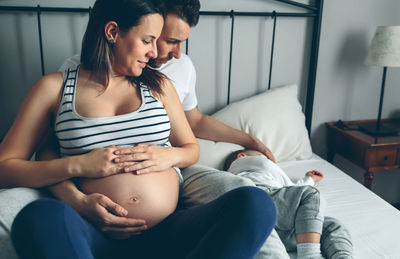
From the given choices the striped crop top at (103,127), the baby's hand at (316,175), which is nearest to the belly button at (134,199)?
the striped crop top at (103,127)

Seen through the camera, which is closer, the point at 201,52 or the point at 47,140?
the point at 47,140

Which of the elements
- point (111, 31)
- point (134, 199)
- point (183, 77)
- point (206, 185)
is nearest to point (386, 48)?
point (183, 77)

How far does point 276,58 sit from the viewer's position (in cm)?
200

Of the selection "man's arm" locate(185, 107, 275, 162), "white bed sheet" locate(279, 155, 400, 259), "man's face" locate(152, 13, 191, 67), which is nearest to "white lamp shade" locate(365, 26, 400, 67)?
"white bed sheet" locate(279, 155, 400, 259)

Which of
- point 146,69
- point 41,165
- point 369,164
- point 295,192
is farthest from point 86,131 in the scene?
point 369,164

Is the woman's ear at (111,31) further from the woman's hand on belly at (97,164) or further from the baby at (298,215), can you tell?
the baby at (298,215)

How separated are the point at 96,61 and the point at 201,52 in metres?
0.87

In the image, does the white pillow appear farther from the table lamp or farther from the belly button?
the belly button

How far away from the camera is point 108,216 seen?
0.89 m

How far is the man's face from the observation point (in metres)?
1.30

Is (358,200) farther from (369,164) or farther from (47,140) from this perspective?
(47,140)

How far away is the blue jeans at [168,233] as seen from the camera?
2.21ft

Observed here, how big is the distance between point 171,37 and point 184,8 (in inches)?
4.5

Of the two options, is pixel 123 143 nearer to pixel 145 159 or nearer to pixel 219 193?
pixel 145 159
